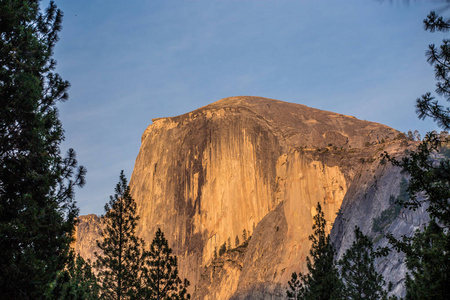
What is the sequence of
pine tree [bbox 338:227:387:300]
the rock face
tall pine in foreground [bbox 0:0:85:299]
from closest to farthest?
tall pine in foreground [bbox 0:0:85:299], pine tree [bbox 338:227:387:300], the rock face

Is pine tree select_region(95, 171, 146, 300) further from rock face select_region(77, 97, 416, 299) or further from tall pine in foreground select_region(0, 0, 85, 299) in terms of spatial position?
rock face select_region(77, 97, 416, 299)

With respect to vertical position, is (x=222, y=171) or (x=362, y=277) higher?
(x=222, y=171)

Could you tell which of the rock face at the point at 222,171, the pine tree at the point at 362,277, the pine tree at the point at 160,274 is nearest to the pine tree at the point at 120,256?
the pine tree at the point at 160,274

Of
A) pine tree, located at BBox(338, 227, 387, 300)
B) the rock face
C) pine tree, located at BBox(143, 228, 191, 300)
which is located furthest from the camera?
the rock face

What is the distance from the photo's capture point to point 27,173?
548 inches

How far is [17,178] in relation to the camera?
13922mm

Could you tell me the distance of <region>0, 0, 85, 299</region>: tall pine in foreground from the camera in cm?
1312

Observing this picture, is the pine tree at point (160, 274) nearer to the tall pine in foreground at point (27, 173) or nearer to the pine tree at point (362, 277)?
the pine tree at point (362, 277)

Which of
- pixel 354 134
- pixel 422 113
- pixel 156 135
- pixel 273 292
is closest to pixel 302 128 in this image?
pixel 354 134

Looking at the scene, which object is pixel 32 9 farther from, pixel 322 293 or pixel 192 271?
pixel 192 271

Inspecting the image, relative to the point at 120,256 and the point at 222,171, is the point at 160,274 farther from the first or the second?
the point at 222,171

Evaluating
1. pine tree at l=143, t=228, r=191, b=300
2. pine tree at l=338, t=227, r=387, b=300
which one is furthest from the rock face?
pine tree at l=338, t=227, r=387, b=300

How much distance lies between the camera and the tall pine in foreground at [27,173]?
1312 cm

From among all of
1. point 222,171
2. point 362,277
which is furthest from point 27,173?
A: point 222,171
